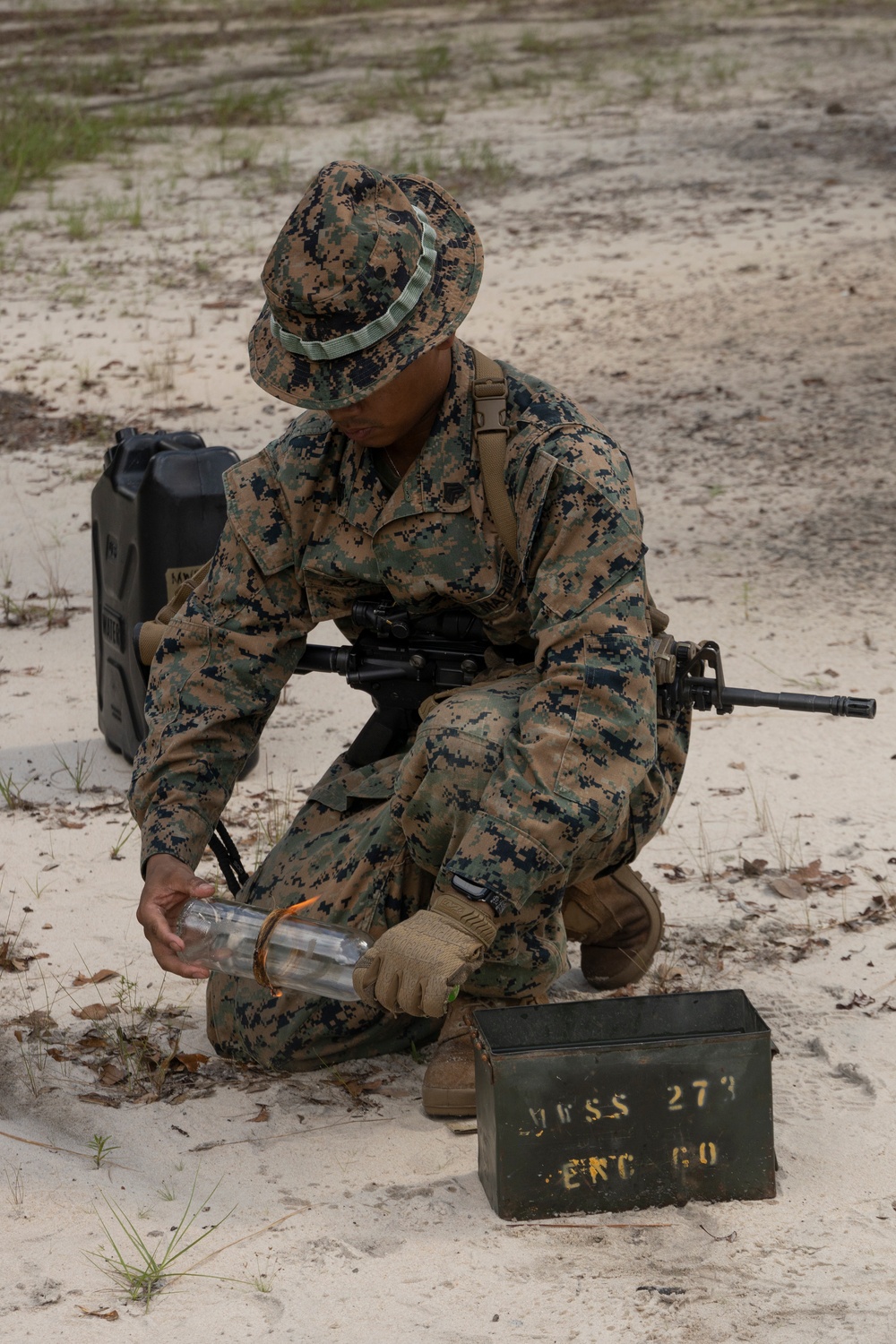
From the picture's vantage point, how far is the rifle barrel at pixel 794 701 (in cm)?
296

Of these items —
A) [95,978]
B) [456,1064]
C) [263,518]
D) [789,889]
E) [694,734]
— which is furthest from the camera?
[694,734]

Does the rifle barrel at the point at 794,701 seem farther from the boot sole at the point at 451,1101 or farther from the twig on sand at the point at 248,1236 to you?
the twig on sand at the point at 248,1236

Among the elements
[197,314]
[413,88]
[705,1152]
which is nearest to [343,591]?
[705,1152]

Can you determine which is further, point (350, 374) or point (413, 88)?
point (413, 88)

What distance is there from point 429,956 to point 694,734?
89.9 inches

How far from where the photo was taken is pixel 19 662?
514 centimetres

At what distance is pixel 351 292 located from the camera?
260 cm

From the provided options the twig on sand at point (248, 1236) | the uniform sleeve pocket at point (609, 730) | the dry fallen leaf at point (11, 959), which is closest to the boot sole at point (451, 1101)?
the twig on sand at point (248, 1236)

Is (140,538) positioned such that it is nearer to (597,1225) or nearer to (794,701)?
(794,701)

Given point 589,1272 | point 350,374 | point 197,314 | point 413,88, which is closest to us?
point 589,1272

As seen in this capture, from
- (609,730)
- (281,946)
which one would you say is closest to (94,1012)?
(281,946)

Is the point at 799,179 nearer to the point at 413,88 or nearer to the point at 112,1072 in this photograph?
the point at 413,88

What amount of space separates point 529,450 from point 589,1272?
51.3 inches

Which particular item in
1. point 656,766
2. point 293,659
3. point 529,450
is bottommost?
point 656,766
